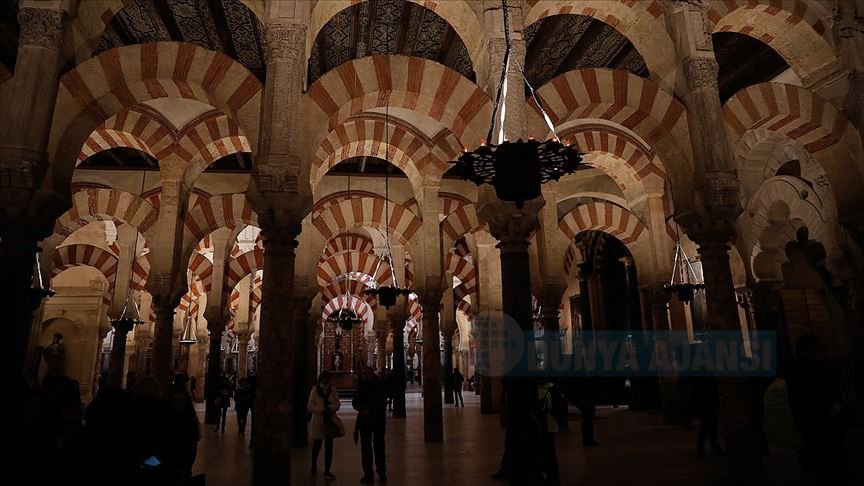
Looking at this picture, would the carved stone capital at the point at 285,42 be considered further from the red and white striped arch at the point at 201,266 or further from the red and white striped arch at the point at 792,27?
the red and white striped arch at the point at 201,266

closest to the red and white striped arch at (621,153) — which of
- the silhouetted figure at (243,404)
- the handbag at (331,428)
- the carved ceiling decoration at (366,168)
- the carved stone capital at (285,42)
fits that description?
the carved ceiling decoration at (366,168)

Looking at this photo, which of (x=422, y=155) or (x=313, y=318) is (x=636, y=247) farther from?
(x=313, y=318)

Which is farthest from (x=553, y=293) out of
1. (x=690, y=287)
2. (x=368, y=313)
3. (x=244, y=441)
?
(x=368, y=313)

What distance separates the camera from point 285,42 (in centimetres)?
434

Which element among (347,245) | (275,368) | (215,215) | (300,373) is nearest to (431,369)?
(300,373)

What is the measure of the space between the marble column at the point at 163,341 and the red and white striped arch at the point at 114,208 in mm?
1680

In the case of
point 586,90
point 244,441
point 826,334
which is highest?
point 586,90

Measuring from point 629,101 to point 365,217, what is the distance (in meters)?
4.71

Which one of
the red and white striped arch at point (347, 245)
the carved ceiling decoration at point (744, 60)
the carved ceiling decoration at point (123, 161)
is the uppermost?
the carved ceiling decoration at point (744, 60)

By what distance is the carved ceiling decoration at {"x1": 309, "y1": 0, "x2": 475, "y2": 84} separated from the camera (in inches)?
244

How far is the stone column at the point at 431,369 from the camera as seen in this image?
6238 mm

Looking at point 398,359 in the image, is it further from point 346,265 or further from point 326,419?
point 326,419

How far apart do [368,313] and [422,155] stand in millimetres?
14270

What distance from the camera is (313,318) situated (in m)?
10.1
